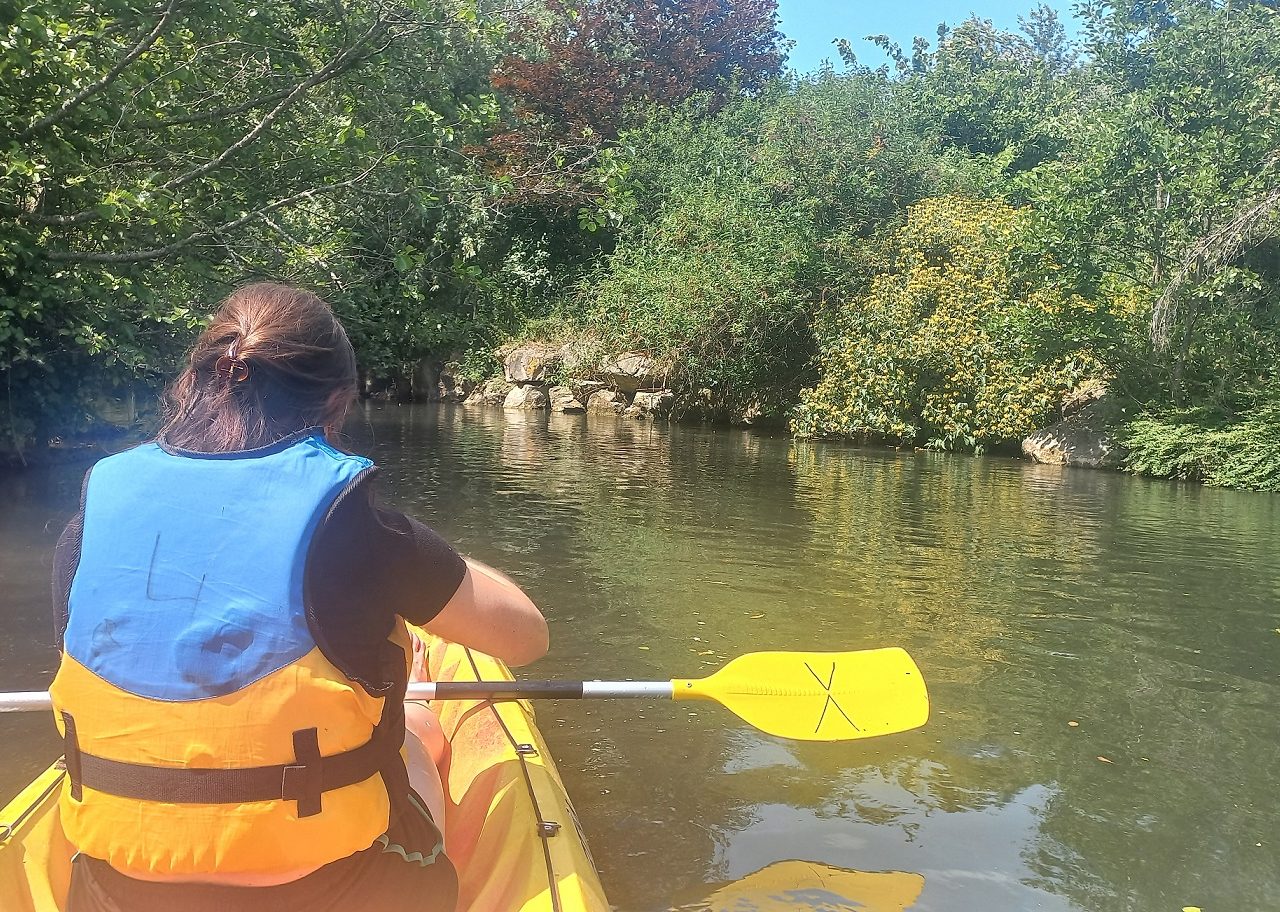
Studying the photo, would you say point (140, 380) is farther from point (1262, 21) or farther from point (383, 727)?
point (1262, 21)

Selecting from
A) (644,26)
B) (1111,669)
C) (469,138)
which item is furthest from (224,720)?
(644,26)

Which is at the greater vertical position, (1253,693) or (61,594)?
(61,594)

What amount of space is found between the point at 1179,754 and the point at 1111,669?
3.24ft

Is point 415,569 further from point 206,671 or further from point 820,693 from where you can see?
point 820,693

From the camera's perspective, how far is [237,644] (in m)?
1.46

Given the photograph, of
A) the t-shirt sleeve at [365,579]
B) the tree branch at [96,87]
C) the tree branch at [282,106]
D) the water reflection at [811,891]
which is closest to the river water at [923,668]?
the water reflection at [811,891]

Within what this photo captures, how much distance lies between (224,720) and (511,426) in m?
17.4

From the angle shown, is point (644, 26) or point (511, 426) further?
point (644, 26)

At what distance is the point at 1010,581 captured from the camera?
251 inches

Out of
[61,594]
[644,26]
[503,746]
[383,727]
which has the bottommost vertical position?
[503,746]

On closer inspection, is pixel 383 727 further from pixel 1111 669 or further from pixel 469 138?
pixel 469 138

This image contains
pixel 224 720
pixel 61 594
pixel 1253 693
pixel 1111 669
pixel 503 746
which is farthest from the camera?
pixel 1111 669

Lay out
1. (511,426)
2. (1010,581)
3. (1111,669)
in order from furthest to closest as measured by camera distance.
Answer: (511,426) < (1010,581) < (1111,669)

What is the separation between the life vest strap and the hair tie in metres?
0.53
